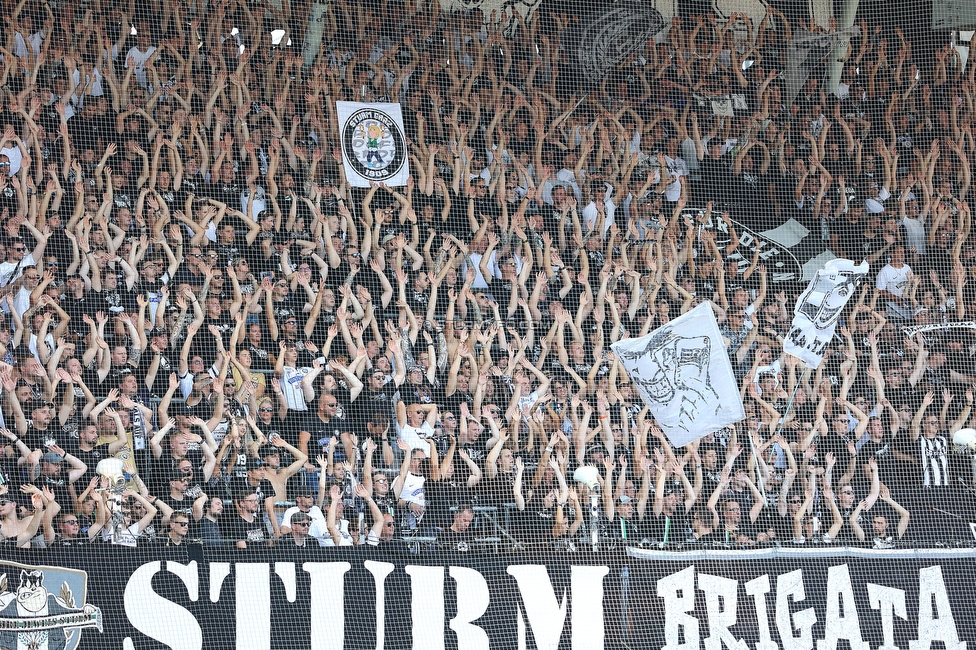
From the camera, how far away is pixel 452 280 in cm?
725

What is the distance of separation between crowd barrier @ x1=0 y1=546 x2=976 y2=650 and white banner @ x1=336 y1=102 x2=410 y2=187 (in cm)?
259

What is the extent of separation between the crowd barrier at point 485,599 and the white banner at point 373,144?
8.50 ft

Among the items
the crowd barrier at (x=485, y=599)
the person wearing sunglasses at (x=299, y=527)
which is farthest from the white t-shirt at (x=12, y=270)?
the person wearing sunglasses at (x=299, y=527)

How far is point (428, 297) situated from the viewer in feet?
23.5

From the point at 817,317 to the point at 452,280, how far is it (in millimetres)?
2235

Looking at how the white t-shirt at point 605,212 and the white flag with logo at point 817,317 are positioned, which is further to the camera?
the white t-shirt at point 605,212

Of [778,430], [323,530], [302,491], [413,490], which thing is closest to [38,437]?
[302,491]

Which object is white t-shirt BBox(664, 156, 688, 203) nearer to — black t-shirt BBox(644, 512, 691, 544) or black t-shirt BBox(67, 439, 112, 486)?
black t-shirt BBox(644, 512, 691, 544)

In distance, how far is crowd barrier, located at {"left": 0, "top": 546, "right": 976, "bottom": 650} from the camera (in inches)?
212

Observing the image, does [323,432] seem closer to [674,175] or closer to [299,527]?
[299,527]

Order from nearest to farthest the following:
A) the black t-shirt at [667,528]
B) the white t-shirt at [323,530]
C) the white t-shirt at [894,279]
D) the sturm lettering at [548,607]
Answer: the sturm lettering at [548,607] < the white t-shirt at [323,530] < the black t-shirt at [667,528] < the white t-shirt at [894,279]

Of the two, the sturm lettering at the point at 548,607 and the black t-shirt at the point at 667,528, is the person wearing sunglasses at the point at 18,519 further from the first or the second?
the black t-shirt at the point at 667,528

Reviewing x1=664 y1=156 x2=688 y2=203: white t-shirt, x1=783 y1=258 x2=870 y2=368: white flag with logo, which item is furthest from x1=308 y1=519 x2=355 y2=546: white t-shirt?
x1=664 y1=156 x2=688 y2=203: white t-shirt

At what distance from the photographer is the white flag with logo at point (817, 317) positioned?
23.4 feet
